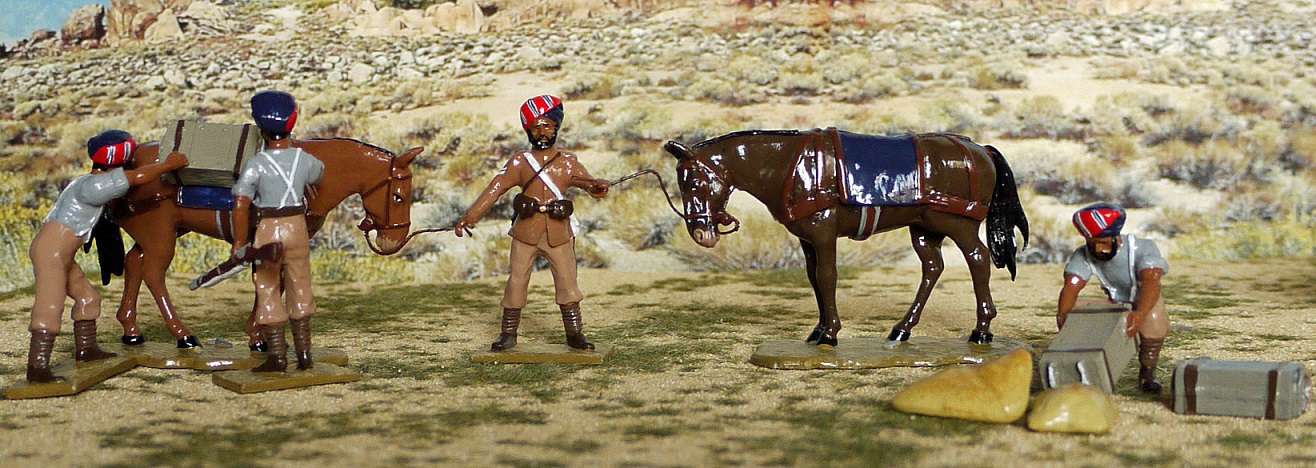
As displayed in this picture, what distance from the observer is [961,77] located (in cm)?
1041

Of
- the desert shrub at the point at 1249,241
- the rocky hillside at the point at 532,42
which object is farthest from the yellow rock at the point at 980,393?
the rocky hillside at the point at 532,42

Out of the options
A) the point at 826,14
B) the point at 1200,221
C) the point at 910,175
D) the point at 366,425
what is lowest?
the point at 1200,221

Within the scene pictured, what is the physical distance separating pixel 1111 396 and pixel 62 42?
951 centimetres

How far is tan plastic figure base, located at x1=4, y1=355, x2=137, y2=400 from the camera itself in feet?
14.9

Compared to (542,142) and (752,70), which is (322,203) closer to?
(542,142)

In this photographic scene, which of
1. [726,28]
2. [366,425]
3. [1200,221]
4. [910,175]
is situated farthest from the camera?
[726,28]

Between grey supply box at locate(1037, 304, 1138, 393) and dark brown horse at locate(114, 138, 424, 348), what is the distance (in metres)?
2.84

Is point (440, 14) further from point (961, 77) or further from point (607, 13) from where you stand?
point (961, 77)

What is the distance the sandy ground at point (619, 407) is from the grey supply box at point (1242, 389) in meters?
0.06

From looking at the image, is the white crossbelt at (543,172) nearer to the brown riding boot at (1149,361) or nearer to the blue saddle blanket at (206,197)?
the blue saddle blanket at (206,197)

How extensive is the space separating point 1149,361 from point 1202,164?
6.43 m

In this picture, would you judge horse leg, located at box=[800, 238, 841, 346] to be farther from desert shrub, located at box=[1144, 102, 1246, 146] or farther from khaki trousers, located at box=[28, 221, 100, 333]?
desert shrub, located at box=[1144, 102, 1246, 146]

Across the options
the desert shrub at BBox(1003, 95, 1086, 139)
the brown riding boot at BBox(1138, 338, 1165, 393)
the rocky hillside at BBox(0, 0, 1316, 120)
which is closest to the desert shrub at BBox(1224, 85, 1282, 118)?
the rocky hillside at BBox(0, 0, 1316, 120)

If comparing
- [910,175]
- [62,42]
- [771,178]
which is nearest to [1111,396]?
[910,175]
